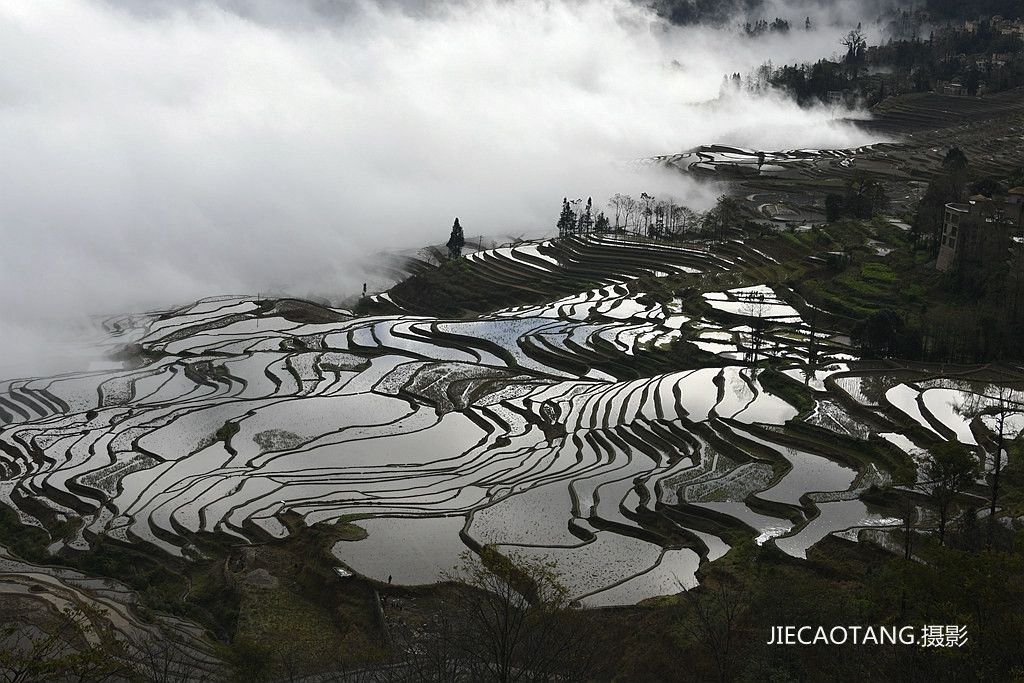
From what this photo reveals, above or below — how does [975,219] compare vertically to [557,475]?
above

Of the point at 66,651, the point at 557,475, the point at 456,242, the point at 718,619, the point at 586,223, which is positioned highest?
the point at 718,619

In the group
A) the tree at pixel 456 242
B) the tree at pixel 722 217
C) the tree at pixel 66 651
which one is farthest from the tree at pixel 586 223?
the tree at pixel 66 651

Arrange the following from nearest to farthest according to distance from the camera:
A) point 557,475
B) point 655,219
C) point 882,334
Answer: point 557,475 < point 882,334 < point 655,219

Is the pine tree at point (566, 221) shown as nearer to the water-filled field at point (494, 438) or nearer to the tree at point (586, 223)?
the tree at point (586, 223)

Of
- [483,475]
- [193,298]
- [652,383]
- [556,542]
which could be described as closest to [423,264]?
[193,298]

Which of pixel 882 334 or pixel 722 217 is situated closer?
pixel 882 334

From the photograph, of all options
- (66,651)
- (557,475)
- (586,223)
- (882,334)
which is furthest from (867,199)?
(66,651)

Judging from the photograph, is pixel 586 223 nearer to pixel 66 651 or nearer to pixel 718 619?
pixel 718 619

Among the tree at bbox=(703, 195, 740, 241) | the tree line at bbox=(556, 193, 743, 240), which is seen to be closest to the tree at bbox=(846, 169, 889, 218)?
the tree line at bbox=(556, 193, 743, 240)
